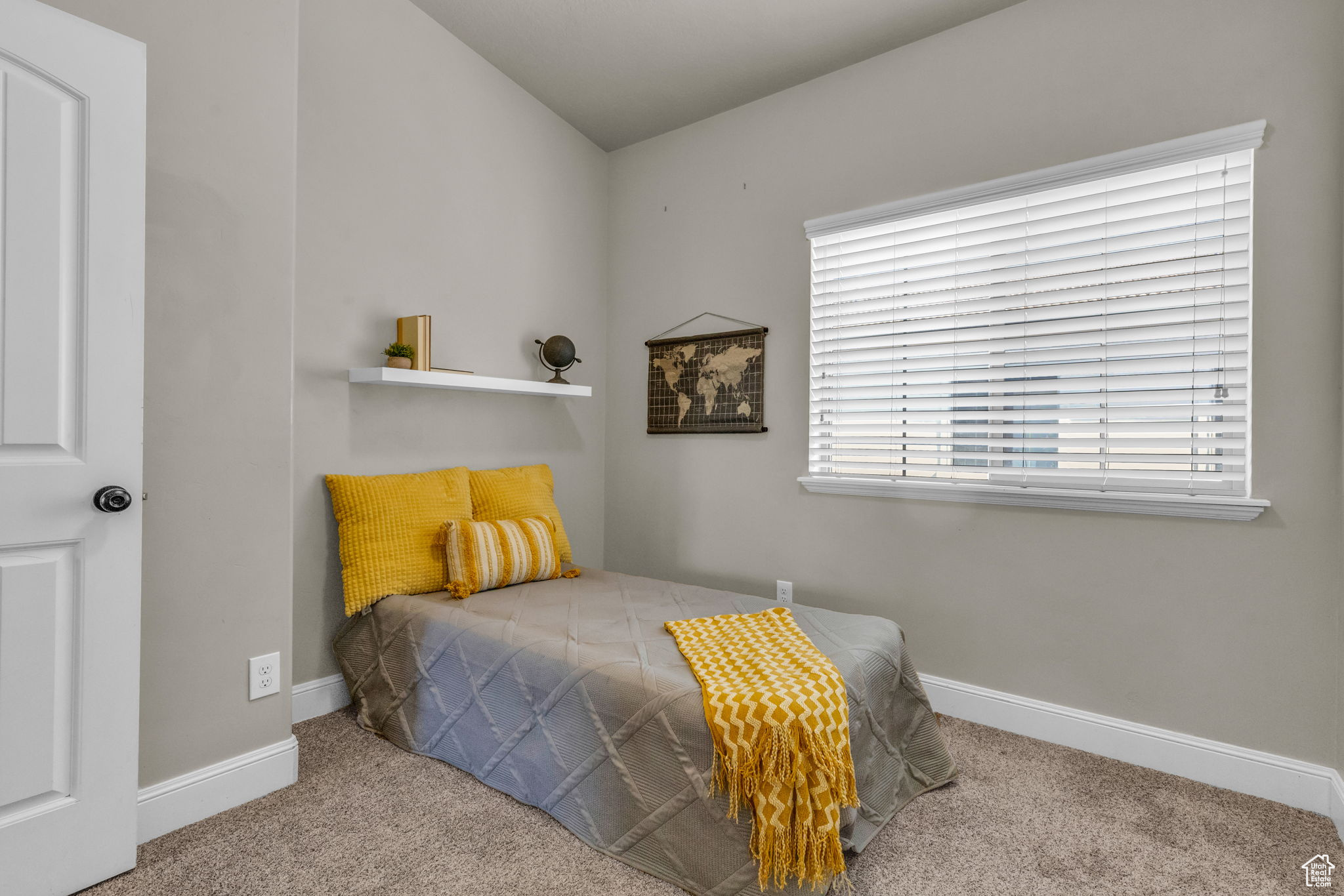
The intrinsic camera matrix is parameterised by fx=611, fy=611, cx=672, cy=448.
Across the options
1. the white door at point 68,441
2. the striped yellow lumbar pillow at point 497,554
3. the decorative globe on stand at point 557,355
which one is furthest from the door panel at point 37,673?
the decorative globe on stand at point 557,355

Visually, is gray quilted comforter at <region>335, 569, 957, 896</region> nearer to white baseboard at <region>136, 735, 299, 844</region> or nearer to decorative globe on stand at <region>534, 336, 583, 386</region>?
white baseboard at <region>136, 735, 299, 844</region>

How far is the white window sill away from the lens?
6.23 ft

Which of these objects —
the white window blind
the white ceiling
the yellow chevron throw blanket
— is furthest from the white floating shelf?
the yellow chevron throw blanket

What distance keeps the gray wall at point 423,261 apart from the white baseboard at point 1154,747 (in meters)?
1.98

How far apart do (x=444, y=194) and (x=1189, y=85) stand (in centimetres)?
275

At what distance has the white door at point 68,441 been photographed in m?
1.29

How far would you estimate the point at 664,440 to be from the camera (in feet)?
10.7

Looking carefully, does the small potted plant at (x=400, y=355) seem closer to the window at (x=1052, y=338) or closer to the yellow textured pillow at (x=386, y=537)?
the yellow textured pillow at (x=386, y=537)

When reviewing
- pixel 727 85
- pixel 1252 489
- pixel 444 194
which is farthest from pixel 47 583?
pixel 1252 489

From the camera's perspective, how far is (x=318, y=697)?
7.40ft

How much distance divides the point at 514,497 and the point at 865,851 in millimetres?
1844

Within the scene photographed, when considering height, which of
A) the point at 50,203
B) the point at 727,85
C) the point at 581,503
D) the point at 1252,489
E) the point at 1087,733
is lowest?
the point at 1087,733

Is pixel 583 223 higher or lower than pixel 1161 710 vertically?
higher

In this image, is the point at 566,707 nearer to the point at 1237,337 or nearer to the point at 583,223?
the point at 1237,337
